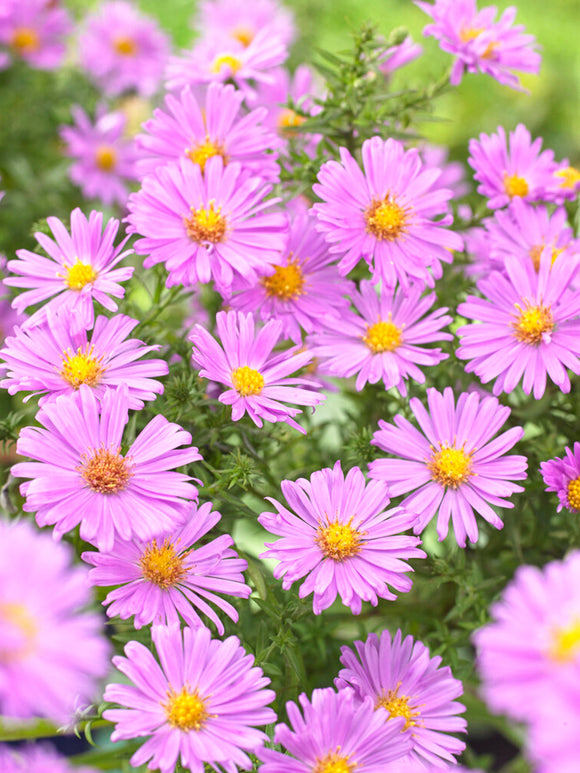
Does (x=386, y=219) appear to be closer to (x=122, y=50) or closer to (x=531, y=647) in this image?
(x=531, y=647)

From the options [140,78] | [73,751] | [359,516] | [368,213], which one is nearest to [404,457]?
[359,516]

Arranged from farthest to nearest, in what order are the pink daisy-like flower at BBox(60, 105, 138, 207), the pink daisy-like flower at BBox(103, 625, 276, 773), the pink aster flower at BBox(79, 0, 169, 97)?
1. the pink aster flower at BBox(79, 0, 169, 97)
2. the pink daisy-like flower at BBox(60, 105, 138, 207)
3. the pink daisy-like flower at BBox(103, 625, 276, 773)

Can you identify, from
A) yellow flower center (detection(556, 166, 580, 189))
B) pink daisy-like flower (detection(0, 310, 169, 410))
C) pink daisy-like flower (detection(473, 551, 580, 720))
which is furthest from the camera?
yellow flower center (detection(556, 166, 580, 189))

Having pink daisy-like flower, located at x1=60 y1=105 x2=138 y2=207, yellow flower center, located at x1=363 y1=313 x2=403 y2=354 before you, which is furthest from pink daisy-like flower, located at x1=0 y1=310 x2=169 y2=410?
pink daisy-like flower, located at x1=60 y1=105 x2=138 y2=207

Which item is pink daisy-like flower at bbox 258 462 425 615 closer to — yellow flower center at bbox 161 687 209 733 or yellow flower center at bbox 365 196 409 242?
yellow flower center at bbox 161 687 209 733

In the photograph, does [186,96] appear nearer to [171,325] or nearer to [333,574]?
[171,325]

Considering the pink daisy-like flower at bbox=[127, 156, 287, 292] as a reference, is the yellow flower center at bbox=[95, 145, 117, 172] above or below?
above

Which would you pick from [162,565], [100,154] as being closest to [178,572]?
[162,565]
